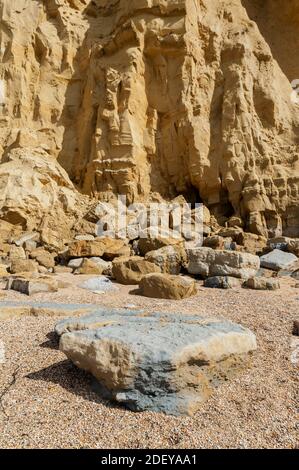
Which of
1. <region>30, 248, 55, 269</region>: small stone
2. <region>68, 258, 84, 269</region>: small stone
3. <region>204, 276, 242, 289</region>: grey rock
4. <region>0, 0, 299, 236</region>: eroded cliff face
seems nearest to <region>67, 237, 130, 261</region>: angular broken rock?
<region>68, 258, 84, 269</region>: small stone

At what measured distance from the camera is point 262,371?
2.39 meters

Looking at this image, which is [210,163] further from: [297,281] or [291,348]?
[291,348]

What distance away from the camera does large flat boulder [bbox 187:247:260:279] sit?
18.9ft

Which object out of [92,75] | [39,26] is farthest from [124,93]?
[39,26]

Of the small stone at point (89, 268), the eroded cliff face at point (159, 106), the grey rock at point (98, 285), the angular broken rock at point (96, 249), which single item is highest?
the eroded cliff face at point (159, 106)

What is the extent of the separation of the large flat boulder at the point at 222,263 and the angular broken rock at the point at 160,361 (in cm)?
342

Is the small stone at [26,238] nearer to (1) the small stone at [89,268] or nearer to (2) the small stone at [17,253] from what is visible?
(2) the small stone at [17,253]

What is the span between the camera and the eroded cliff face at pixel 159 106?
1252cm

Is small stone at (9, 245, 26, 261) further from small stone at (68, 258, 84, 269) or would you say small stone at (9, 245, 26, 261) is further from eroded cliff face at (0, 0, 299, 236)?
eroded cliff face at (0, 0, 299, 236)

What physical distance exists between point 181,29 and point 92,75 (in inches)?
164

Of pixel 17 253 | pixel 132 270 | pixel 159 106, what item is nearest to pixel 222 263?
pixel 132 270

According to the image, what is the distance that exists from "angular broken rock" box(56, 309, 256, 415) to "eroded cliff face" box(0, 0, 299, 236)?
9.84 m

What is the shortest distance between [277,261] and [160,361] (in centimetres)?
556

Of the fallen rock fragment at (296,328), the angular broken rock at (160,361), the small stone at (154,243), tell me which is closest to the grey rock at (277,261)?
the small stone at (154,243)
